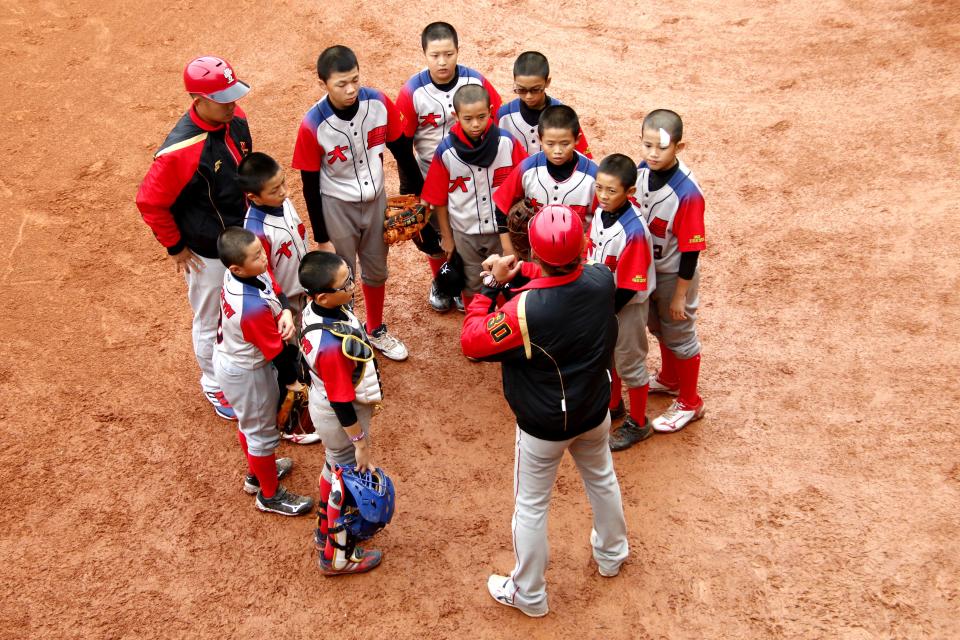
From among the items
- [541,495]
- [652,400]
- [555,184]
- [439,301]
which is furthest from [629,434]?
[439,301]

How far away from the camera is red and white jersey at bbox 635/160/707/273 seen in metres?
4.46

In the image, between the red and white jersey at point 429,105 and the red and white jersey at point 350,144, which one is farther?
the red and white jersey at point 429,105

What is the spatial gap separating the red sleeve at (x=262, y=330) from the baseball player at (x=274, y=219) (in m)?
0.46

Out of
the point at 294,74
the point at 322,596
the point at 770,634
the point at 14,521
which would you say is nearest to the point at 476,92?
the point at 322,596

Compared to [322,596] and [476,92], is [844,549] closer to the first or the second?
[322,596]

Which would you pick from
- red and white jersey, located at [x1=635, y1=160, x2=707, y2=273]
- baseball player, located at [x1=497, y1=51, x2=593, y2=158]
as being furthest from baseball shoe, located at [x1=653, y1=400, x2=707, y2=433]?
baseball player, located at [x1=497, y1=51, x2=593, y2=158]

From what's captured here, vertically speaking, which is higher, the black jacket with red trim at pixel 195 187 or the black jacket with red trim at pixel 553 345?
the black jacket with red trim at pixel 195 187

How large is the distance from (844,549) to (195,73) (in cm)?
440

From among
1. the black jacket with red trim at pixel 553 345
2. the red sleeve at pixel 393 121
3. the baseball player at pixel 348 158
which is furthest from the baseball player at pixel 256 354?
the red sleeve at pixel 393 121

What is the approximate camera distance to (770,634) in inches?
159

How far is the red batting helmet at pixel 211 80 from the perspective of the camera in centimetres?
455

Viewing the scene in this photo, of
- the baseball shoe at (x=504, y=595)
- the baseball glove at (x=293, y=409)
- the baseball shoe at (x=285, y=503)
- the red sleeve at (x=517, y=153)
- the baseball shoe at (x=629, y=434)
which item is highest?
the red sleeve at (x=517, y=153)

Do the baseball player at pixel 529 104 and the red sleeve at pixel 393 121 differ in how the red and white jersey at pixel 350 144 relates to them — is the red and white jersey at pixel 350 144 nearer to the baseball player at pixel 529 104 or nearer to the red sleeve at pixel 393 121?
the red sleeve at pixel 393 121

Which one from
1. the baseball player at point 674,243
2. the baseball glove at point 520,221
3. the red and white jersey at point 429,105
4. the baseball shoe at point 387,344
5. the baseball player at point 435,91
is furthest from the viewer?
the baseball shoe at point 387,344
